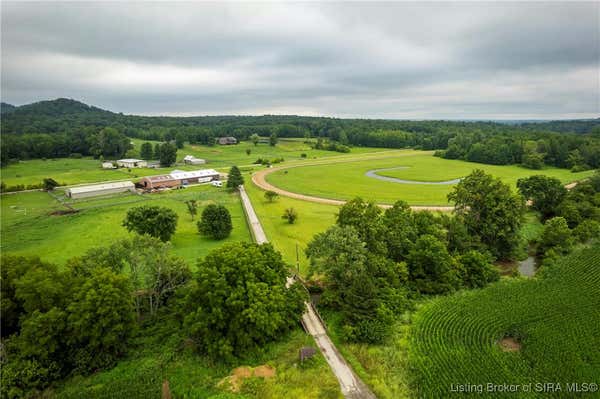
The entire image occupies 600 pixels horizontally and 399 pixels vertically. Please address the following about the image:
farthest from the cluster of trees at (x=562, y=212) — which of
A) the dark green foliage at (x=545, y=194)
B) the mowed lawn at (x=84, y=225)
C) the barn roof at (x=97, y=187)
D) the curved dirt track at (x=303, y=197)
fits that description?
the barn roof at (x=97, y=187)

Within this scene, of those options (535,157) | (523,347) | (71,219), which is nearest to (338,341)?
(523,347)

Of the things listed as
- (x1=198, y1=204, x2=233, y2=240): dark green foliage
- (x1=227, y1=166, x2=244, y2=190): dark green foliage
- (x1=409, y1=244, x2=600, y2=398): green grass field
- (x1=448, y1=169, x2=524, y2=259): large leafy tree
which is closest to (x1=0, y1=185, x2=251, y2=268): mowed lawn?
(x1=198, y1=204, x2=233, y2=240): dark green foliage

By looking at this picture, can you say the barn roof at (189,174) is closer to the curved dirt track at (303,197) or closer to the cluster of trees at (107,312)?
the curved dirt track at (303,197)

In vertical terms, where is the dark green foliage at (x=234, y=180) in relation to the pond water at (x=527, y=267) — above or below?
above

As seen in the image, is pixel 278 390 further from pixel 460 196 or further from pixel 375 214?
pixel 460 196

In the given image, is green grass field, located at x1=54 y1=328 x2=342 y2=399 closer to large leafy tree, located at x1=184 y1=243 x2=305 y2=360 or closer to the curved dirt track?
large leafy tree, located at x1=184 y1=243 x2=305 y2=360
